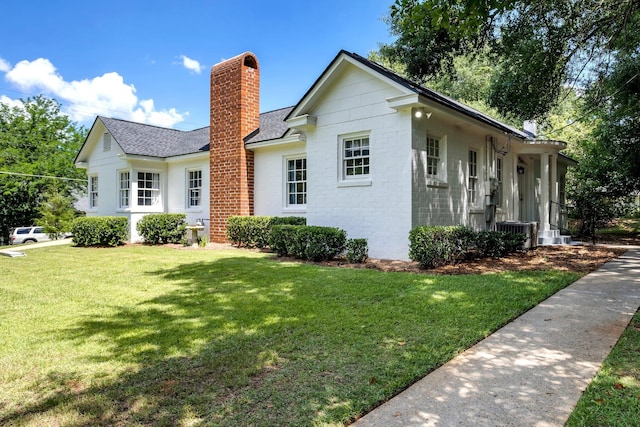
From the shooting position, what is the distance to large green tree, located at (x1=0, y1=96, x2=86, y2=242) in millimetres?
32469

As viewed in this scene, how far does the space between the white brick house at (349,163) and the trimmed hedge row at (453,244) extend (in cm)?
102

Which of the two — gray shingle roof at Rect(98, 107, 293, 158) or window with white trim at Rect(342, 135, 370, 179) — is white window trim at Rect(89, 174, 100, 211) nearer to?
gray shingle roof at Rect(98, 107, 293, 158)

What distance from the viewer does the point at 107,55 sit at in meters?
27.1

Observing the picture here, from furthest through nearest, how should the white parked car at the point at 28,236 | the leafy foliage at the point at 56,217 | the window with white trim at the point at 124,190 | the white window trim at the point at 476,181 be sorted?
the white parked car at the point at 28,236, the leafy foliage at the point at 56,217, the window with white trim at the point at 124,190, the white window trim at the point at 476,181

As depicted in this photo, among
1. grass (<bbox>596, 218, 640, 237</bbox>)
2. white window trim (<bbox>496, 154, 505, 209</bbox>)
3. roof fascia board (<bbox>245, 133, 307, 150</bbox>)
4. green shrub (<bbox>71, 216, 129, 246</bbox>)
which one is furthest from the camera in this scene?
grass (<bbox>596, 218, 640, 237</bbox>)

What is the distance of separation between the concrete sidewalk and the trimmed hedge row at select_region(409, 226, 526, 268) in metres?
3.07

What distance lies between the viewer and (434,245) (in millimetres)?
Answer: 8398

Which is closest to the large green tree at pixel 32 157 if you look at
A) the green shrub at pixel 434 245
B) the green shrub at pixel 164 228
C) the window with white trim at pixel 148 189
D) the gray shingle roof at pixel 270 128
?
the window with white trim at pixel 148 189

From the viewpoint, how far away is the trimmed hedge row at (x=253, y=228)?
496 inches

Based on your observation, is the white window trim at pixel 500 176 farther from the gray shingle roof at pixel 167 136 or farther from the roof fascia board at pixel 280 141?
the gray shingle roof at pixel 167 136

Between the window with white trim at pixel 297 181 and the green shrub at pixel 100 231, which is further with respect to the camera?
the green shrub at pixel 100 231

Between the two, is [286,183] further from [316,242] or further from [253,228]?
[316,242]

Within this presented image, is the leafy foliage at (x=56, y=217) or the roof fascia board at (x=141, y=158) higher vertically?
the roof fascia board at (x=141, y=158)

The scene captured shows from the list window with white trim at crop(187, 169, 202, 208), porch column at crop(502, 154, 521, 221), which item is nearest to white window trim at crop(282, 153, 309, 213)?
window with white trim at crop(187, 169, 202, 208)
